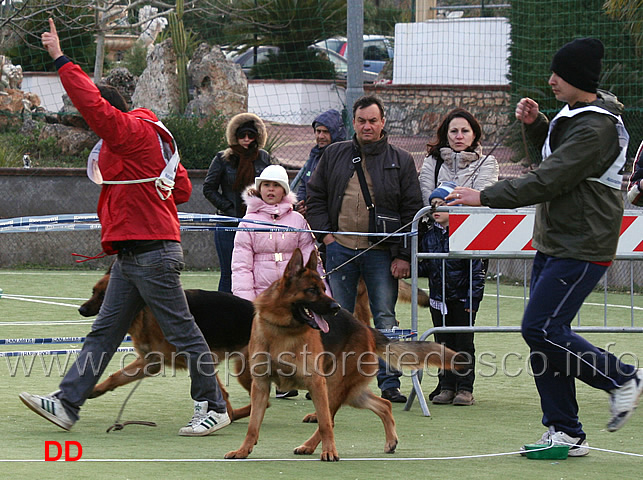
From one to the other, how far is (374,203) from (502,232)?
35.0 inches

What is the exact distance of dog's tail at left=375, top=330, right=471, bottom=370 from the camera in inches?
234

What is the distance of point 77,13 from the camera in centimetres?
2358

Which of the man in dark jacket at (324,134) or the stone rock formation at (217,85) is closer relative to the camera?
the man in dark jacket at (324,134)

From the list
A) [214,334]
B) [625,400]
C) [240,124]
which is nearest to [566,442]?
[625,400]

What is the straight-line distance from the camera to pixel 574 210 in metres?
5.25

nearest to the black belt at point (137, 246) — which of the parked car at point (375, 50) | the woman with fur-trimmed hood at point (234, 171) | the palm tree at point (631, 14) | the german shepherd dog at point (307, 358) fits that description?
the german shepherd dog at point (307, 358)

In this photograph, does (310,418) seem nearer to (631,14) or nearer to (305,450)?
(305,450)

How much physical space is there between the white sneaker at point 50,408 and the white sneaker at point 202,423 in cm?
66

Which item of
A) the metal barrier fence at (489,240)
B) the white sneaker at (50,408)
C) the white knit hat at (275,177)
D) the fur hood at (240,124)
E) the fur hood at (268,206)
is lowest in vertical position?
the white sneaker at (50,408)

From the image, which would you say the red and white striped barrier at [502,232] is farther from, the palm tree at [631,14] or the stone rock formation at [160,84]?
the stone rock formation at [160,84]

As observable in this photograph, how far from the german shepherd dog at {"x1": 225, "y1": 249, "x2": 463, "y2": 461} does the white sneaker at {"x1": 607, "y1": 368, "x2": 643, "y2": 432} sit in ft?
3.17

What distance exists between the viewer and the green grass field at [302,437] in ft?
16.7

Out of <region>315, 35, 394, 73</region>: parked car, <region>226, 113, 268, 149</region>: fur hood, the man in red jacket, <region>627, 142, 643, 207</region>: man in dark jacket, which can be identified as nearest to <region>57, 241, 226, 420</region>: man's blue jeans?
the man in red jacket

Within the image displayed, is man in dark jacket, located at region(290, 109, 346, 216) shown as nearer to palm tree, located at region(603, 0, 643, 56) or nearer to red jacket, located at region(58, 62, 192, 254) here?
red jacket, located at region(58, 62, 192, 254)
